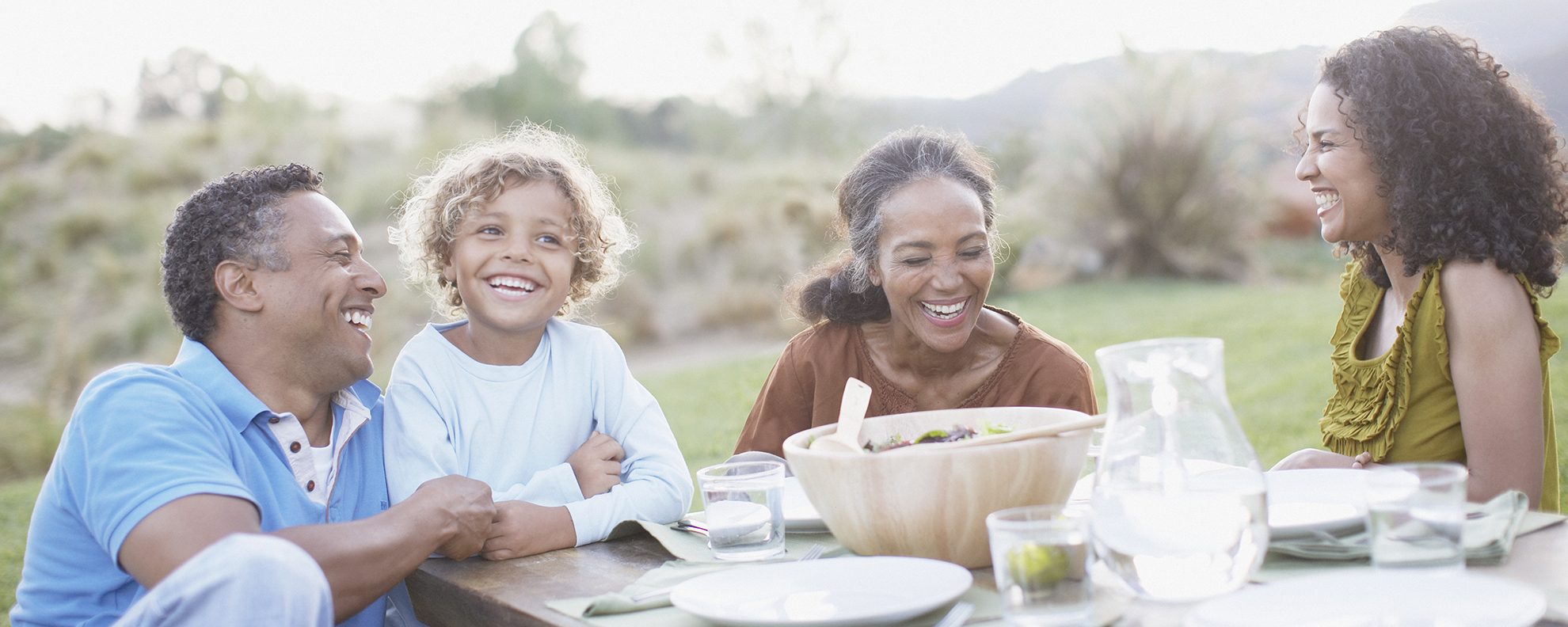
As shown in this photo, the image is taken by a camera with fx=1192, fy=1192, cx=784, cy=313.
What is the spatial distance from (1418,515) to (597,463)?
1.39 m

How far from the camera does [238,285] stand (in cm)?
210

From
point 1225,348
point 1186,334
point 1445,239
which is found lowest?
point 1225,348

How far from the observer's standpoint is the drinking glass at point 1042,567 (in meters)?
1.22

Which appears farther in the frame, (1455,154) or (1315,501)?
(1455,154)

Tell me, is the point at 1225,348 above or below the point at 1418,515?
below

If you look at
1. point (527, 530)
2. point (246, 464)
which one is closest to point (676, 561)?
point (527, 530)

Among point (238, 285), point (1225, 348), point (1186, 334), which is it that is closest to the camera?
point (238, 285)

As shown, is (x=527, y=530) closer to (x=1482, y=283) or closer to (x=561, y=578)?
(x=561, y=578)

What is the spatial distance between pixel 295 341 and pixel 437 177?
0.69 m

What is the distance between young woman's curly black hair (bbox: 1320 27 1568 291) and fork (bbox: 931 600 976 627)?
140 cm

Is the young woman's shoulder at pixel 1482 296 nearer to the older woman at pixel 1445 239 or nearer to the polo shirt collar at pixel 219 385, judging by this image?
the older woman at pixel 1445 239

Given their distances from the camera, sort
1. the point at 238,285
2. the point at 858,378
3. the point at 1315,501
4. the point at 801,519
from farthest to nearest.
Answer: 1. the point at 858,378
2. the point at 238,285
3. the point at 801,519
4. the point at 1315,501

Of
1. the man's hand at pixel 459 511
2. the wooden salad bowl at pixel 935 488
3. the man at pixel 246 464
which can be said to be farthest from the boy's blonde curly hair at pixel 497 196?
the wooden salad bowl at pixel 935 488

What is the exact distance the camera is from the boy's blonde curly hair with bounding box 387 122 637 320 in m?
2.48
